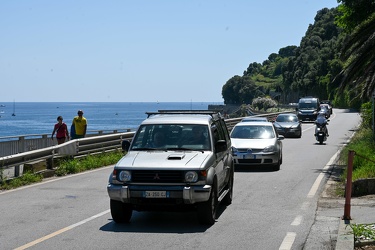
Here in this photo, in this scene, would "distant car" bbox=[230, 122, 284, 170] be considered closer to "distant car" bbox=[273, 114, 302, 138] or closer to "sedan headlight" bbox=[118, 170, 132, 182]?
"sedan headlight" bbox=[118, 170, 132, 182]

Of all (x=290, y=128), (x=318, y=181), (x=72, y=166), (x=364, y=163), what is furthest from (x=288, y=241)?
(x=290, y=128)

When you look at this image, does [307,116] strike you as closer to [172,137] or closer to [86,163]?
[86,163]

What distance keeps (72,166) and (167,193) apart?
9482 millimetres

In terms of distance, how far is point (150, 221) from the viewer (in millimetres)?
10852

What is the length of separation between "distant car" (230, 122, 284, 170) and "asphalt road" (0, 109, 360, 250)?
277 cm

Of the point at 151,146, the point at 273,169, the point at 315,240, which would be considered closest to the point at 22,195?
the point at 151,146

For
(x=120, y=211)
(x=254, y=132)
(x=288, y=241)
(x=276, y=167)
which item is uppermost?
(x=254, y=132)

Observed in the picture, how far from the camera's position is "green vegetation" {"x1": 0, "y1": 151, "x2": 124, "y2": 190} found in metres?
15.7

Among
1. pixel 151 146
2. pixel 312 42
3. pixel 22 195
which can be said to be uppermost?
pixel 312 42

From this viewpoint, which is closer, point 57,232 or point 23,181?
point 57,232

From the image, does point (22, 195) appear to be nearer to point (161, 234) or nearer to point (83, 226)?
point (83, 226)

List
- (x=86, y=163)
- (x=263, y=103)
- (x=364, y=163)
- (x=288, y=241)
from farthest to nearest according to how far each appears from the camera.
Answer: (x=263, y=103), (x=86, y=163), (x=364, y=163), (x=288, y=241)

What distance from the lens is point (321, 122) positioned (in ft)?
106

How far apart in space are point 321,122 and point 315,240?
23576 mm
